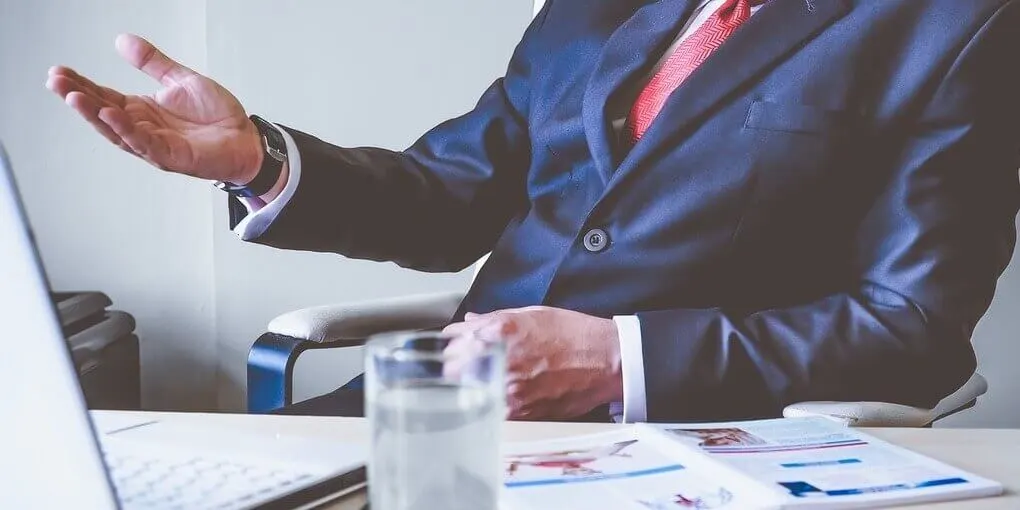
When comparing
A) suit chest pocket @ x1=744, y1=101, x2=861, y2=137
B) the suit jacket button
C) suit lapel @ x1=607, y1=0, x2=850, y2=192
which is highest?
suit lapel @ x1=607, y1=0, x2=850, y2=192

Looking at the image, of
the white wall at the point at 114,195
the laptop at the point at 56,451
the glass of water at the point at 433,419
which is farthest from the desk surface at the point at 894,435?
the white wall at the point at 114,195

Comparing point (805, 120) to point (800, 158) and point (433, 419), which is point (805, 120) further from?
point (433, 419)

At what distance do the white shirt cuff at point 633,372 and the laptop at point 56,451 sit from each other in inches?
15.7

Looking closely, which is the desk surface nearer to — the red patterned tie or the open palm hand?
the open palm hand

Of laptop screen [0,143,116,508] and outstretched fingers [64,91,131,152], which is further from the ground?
outstretched fingers [64,91,131,152]

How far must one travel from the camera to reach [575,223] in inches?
45.8

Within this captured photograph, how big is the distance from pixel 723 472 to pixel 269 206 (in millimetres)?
703

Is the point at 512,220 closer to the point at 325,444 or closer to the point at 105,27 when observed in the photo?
the point at 325,444

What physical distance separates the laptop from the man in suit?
1.35ft

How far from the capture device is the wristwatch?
1.09 metres

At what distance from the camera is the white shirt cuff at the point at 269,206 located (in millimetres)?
1123

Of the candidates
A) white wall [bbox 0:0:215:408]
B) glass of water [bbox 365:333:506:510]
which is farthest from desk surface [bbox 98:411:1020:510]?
white wall [bbox 0:0:215:408]

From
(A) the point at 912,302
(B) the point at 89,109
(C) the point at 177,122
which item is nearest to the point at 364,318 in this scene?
(C) the point at 177,122

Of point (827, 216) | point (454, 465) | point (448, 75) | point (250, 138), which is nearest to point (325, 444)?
point (454, 465)
